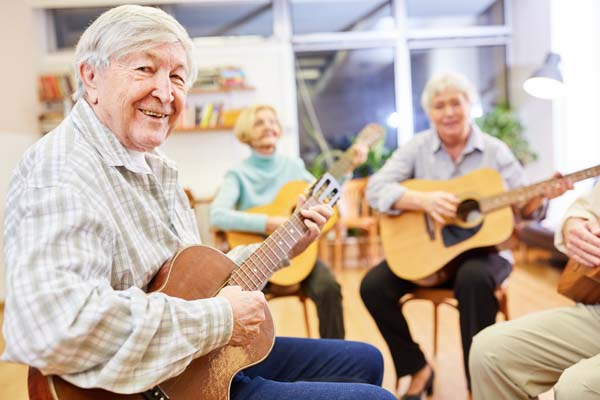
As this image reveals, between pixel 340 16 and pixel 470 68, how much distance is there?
64.6 inches

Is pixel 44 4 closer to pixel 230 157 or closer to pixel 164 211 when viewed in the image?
pixel 230 157

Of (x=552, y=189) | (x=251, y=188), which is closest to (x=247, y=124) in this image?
(x=251, y=188)

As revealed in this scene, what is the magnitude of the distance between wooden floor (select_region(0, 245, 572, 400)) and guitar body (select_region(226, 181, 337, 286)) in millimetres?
649

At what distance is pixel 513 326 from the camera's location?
1.52m

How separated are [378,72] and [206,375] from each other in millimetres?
5363

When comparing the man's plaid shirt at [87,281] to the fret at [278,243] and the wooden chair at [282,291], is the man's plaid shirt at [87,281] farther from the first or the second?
the wooden chair at [282,291]

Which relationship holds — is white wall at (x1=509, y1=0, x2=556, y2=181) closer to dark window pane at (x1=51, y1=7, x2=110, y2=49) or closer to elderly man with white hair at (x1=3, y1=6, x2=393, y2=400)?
elderly man with white hair at (x1=3, y1=6, x2=393, y2=400)

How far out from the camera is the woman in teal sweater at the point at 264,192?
218cm

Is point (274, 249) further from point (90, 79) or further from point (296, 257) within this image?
point (296, 257)

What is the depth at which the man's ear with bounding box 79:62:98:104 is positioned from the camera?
1.06 metres

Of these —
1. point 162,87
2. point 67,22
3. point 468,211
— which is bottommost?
point 468,211

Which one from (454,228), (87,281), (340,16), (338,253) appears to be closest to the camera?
(87,281)

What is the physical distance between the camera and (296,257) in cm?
221

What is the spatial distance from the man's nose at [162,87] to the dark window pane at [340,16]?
4.92m
